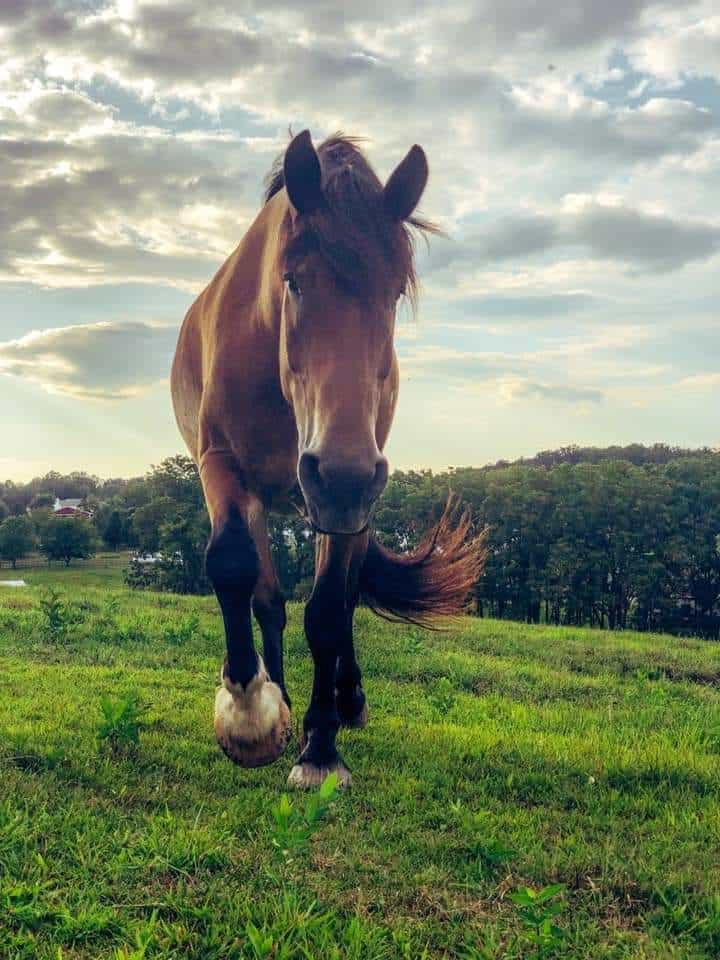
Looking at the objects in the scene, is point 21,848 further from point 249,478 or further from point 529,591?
point 529,591

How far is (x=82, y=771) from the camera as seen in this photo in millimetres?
4301

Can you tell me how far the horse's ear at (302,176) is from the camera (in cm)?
361

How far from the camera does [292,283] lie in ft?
11.8

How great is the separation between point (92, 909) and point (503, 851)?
1.71 metres

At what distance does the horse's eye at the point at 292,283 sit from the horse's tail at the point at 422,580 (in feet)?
10.1

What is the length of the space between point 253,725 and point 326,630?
0.89 metres

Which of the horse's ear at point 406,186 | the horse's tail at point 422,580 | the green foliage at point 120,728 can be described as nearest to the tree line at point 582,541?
the horse's tail at point 422,580

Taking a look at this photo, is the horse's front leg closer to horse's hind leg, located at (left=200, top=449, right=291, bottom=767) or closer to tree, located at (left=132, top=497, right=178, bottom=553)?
horse's hind leg, located at (left=200, top=449, right=291, bottom=767)

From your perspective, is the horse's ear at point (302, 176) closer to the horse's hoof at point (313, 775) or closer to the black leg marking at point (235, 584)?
the black leg marking at point (235, 584)

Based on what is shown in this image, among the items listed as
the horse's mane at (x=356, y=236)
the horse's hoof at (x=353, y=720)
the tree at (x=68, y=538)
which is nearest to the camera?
the horse's mane at (x=356, y=236)

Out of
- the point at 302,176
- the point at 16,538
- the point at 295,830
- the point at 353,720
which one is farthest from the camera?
the point at 16,538

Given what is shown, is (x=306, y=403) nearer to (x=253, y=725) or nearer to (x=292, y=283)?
(x=292, y=283)

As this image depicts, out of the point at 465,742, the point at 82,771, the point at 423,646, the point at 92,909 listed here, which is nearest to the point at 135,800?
the point at 82,771

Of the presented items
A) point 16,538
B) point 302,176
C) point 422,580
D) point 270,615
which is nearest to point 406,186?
point 302,176
